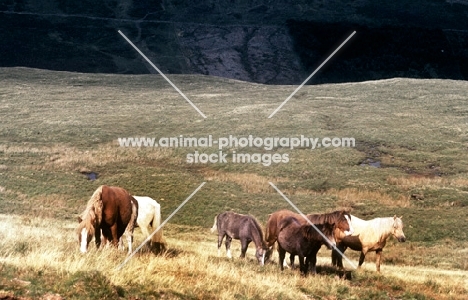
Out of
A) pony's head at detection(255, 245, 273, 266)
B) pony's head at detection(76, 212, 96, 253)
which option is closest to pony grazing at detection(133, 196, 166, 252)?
pony's head at detection(255, 245, 273, 266)

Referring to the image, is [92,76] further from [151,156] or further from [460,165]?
[460,165]

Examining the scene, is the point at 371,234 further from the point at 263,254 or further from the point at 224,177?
the point at 224,177

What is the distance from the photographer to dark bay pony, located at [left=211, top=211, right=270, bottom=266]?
19.8 meters

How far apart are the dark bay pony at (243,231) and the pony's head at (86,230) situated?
6.57 m

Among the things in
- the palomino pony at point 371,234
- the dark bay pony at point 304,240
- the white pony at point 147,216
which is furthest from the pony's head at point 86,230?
the palomino pony at point 371,234

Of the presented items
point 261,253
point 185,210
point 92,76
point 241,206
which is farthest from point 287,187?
point 92,76

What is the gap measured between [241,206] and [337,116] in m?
34.2

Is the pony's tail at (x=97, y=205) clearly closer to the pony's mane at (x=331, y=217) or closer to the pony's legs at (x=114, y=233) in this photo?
the pony's legs at (x=114, y=233)

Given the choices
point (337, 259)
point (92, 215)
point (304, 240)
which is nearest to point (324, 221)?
point (304, 240)

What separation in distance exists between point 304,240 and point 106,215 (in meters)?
6.09

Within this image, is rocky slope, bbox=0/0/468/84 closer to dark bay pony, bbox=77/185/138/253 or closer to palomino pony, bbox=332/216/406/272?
palomino pony, bbox=332/216/406/272

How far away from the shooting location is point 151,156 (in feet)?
168

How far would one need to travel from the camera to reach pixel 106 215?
51.8ft

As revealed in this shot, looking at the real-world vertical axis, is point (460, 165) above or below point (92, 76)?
below
